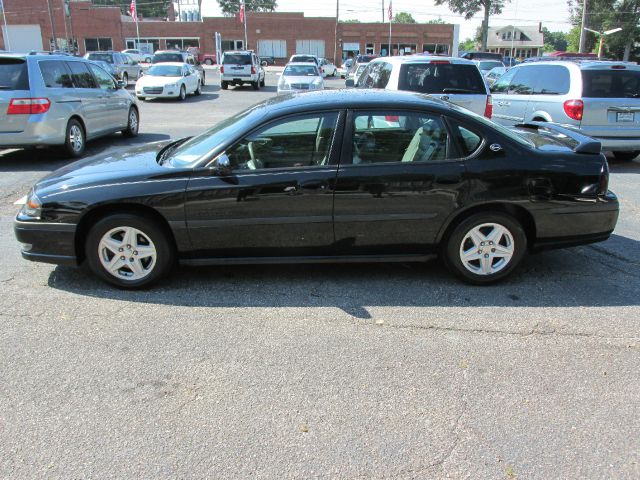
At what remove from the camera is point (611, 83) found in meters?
9.16

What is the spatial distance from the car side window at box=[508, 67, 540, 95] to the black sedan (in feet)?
19.4

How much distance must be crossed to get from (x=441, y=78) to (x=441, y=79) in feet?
0.05

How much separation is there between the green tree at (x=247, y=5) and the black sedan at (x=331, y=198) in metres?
104

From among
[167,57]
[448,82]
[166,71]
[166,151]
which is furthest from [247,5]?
[166,151]

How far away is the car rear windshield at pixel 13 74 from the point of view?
9070 millimetres

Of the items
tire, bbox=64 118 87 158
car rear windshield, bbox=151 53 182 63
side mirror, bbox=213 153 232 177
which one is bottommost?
tire, bbox=64 118 87 158

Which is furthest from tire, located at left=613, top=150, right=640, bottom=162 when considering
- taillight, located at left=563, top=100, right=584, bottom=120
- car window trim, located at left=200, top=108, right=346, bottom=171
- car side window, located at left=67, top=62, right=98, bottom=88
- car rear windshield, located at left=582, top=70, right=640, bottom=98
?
car side window, located at left=67, top=62, right=98, bottom=88

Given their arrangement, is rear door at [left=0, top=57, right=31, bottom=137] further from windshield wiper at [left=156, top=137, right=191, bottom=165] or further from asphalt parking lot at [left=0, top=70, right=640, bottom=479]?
windshield wiper at [left=156, top=137, right=191, bottom=165]

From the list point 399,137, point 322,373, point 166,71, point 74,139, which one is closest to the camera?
point 322,373

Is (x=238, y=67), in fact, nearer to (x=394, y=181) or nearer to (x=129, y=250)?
(x=129, y=250)

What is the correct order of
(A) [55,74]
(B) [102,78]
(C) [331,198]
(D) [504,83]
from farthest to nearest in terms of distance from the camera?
(B) [102,78] < (D) [504,83] < (A) [55,74] < (C) [331,198]

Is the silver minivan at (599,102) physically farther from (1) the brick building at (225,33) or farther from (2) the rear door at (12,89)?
(1) the brick building at (225,33)

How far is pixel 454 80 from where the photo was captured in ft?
29.9

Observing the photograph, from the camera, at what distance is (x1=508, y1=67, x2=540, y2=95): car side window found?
10.0 meters
